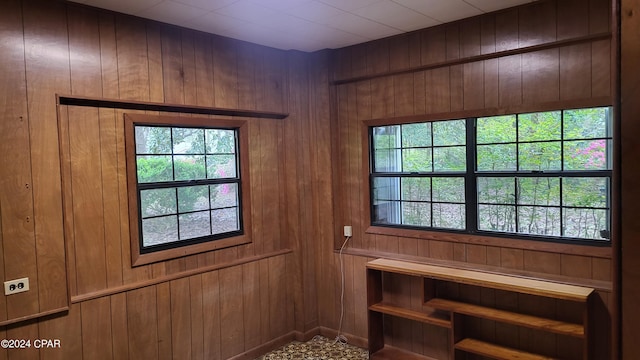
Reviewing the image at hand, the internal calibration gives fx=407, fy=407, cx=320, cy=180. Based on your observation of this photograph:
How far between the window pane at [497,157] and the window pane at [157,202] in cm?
250

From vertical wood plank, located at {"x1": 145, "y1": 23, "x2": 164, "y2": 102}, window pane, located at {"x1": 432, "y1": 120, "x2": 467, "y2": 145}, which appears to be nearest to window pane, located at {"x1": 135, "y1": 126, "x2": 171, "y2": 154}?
vertical wood plank, located at {"x1": 145, "y1": 23, "x2": 164, "y2": 102}

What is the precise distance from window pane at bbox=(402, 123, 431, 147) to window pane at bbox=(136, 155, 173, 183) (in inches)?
81.1

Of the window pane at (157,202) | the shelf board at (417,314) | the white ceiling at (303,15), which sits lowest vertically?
the shelf board at (417,314)

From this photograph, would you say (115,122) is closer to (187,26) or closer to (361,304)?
(187,26)

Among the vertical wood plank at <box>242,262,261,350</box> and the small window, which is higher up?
the small window

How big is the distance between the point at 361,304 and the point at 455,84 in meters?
2.21

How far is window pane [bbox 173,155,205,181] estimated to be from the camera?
10.8ft

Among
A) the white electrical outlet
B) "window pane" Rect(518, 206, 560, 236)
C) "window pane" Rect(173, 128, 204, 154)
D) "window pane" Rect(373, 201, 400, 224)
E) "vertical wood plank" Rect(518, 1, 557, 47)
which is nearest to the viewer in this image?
the white electrical outlet

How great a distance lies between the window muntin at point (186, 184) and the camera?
10.2ft

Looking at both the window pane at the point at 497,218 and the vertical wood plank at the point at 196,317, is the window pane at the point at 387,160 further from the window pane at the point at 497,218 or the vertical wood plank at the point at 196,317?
the vertical wood plank at the point at 196,317

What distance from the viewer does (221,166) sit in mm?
3639

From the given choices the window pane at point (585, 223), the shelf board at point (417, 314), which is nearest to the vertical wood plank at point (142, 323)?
the shelf board at point (417, 314)

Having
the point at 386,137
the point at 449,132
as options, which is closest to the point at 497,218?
the point at 449,132

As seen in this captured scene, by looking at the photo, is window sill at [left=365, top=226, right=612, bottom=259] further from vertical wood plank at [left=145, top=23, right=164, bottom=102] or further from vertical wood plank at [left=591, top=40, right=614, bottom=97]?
vertical wood plank at [left=145, top=23, right=164, bottom=102]
